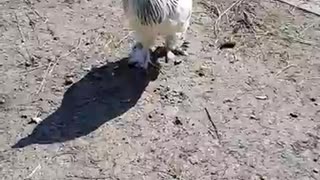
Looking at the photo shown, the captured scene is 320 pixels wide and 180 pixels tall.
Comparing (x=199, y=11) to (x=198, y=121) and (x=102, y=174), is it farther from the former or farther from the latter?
(x=102, y=174)

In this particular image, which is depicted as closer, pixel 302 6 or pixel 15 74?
pixel 15 74

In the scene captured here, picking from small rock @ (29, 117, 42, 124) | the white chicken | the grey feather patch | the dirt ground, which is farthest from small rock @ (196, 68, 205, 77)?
small rock @ (29, 117, 42, 124)

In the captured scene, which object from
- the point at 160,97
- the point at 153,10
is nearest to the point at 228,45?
the point at 160,97

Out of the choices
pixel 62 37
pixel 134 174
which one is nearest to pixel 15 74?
pixel 62 37

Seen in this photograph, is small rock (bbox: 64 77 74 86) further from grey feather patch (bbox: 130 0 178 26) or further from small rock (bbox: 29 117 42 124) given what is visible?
grey feather patch (bbox: 130 0 178 26)

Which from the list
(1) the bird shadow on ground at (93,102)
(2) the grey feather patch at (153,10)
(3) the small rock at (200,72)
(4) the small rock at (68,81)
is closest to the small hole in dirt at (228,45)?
(3) the small rock at (200,72)

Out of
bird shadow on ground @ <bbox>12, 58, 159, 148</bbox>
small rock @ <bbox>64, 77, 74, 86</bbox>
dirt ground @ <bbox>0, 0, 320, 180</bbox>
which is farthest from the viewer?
small rock @ <bbox>64, 77, 74, 86</bbox>

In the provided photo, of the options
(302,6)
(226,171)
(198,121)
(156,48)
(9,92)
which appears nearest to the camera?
(226,171)

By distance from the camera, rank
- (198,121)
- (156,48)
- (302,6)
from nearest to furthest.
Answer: (198,121) → (156,48) → (302,6)

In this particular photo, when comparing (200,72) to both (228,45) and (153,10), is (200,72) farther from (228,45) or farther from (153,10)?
(153,10)
